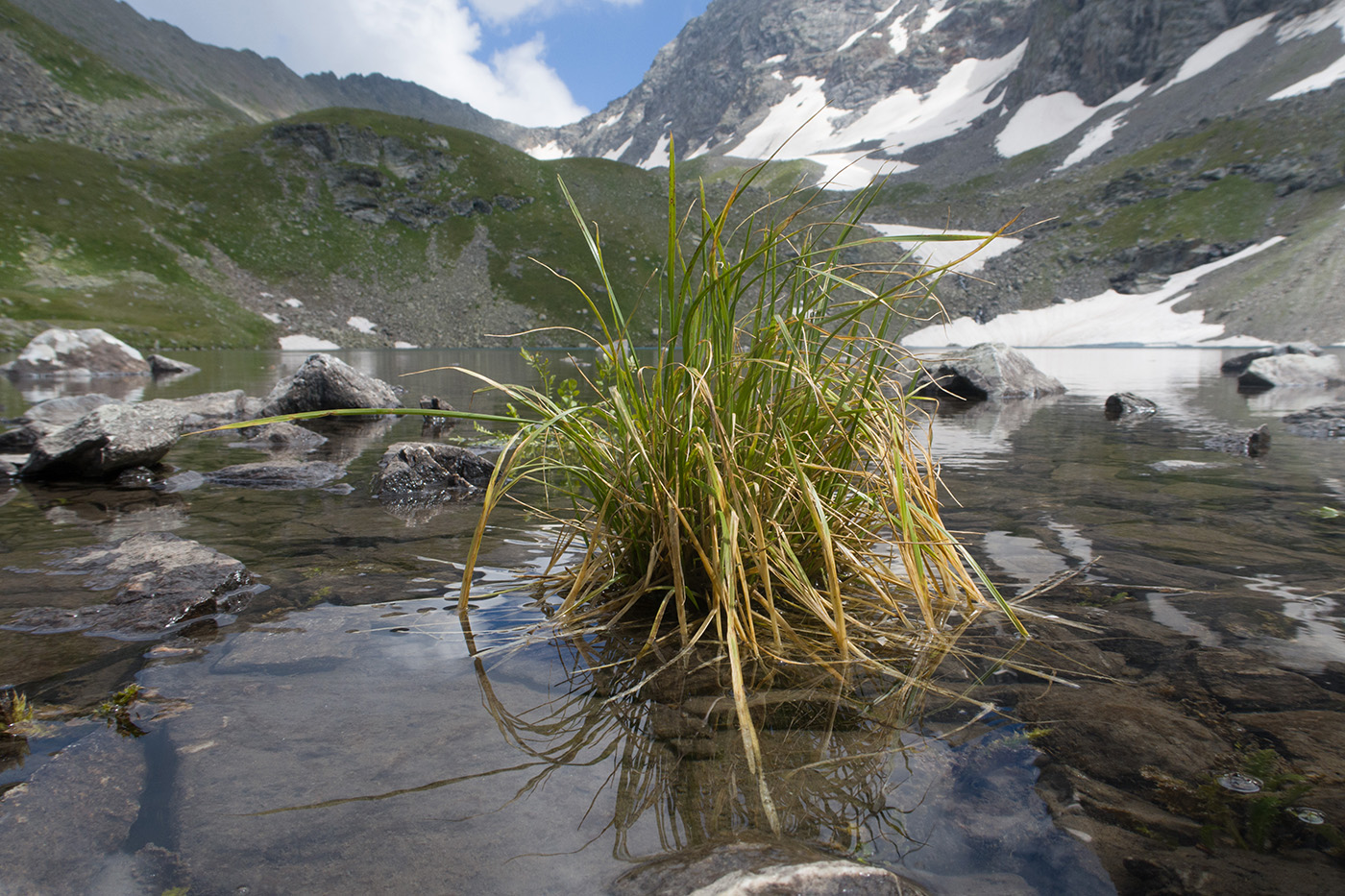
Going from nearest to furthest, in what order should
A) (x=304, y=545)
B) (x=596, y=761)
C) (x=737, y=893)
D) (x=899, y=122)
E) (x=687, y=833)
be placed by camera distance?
(x=737, y=893)
(x=687, y=833)
(x=596, y=761)
(x=304, y=545)
(x=899, y=122)

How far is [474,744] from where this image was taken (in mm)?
1930

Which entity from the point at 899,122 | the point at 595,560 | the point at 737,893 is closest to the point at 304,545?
the point at 595,560

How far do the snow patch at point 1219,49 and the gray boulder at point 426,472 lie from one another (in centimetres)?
13397

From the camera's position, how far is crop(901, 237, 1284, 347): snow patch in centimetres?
6512

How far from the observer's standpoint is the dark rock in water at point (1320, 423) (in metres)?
9.30

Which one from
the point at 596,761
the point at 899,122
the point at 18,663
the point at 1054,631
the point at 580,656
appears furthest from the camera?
the point at 899,122

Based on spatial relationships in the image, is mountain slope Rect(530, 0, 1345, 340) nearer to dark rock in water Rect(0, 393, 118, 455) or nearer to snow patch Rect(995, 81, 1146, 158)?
snow patch Rect(995, 81, 1146, 158)

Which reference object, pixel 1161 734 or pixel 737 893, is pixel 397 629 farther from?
pixel 1161 734

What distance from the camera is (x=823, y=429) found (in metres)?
2.94

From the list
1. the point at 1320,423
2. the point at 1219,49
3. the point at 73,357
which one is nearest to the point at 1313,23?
the point at 1219,49

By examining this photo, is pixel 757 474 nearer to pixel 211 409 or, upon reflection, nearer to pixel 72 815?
pixel 72 815

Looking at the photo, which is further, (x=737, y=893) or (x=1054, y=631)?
(x=1054, y=631)

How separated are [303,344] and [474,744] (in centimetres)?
7473

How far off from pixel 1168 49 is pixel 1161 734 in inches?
5669
